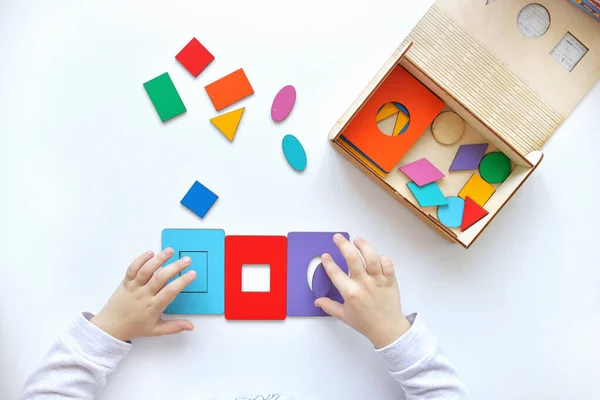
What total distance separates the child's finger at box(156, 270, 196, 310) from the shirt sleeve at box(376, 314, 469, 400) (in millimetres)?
298

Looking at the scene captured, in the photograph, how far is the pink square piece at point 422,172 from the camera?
750mm

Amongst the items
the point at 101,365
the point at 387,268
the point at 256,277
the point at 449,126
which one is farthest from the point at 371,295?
the point at 101,365

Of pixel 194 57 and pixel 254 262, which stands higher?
pixel 194 57

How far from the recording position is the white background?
777 millimetres

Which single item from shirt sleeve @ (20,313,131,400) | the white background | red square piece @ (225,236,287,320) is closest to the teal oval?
the white background

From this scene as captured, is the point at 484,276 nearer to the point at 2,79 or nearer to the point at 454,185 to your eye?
the point at 454,185

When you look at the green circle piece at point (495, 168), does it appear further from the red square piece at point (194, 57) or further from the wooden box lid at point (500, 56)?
the red square piece at point (194, 57)

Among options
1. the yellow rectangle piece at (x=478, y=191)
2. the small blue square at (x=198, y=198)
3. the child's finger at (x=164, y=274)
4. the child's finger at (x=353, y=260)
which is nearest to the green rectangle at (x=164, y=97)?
the small blue square at (x=198, y=198)

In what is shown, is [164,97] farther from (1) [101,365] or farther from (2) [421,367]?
(2) [421,367]

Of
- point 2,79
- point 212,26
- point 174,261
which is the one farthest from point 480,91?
point 2,79

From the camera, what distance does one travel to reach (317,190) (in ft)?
2.58

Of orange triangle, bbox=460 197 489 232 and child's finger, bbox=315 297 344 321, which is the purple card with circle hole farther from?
orange triangle, bbox=460 197 489 232

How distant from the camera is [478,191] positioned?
755 mm

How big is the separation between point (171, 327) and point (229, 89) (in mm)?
372
